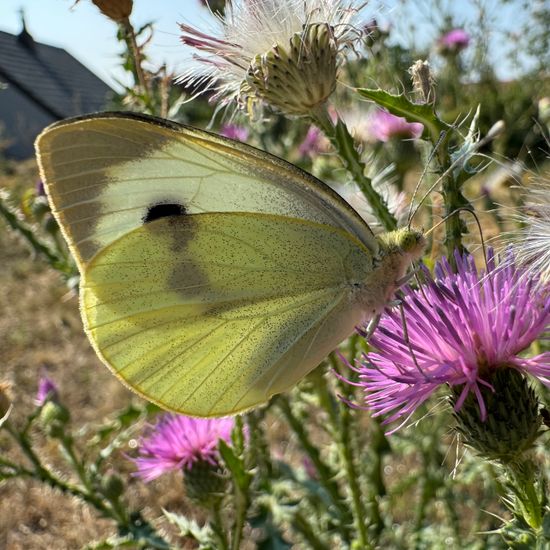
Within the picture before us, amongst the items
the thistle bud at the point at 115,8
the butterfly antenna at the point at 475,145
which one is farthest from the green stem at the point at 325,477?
the thistle bud at the point at 115,8

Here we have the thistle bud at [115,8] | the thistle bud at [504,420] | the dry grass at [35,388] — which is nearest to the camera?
the thistle bud at [504,420]

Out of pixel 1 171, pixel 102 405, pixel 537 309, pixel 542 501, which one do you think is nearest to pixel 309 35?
pixel 537 309

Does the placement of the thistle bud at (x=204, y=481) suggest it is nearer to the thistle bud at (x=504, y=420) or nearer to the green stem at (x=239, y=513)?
the green stem at (x=239, y=513)

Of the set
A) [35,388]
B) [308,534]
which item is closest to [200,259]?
[308,534]

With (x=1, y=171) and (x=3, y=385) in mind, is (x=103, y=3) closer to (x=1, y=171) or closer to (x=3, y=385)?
(x=3, y=385)

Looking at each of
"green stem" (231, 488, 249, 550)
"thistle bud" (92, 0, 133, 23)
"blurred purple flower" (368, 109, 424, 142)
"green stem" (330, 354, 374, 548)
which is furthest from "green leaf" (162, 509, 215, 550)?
"blurred purple flower" (368, 109, 424, 142)

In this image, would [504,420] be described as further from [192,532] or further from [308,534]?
[308,534]
